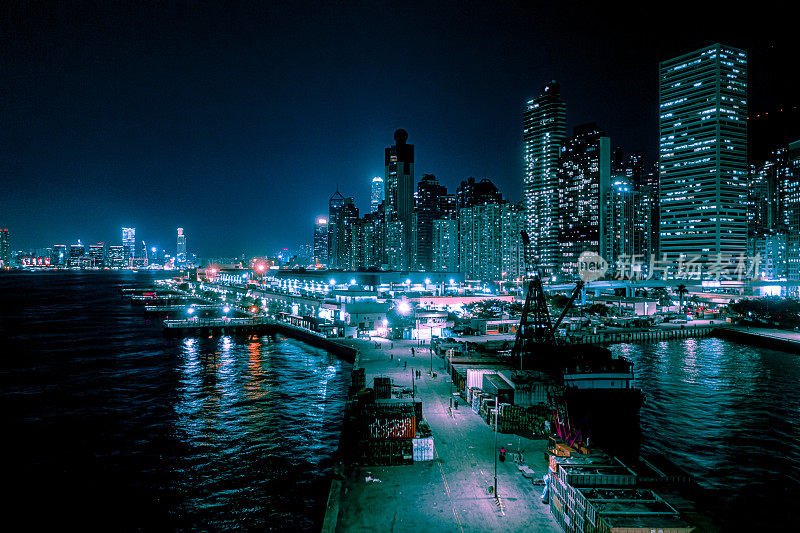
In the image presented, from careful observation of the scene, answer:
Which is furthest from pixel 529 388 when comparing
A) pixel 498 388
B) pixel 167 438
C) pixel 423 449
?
pixel 167 438

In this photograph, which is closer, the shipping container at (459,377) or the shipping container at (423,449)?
A: the shipping container at (423,449)

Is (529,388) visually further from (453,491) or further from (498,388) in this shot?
(453,491)

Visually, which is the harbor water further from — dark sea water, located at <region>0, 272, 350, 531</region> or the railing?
the railing

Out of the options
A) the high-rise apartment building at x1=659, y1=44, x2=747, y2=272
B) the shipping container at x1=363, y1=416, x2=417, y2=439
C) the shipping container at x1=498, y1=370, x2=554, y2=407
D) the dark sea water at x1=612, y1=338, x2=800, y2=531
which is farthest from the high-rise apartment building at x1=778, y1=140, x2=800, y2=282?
the shipping container at x1=363, y1=416, x2=417, y2=439

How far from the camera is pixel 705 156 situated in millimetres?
159000

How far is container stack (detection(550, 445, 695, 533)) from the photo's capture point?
49.2 feet

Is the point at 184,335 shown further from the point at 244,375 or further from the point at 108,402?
the point at 108,402

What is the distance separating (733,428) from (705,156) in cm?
15368

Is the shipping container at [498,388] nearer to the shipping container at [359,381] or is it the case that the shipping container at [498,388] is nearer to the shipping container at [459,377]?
the shipping container at [459,377]

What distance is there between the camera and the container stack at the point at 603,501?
591 inches

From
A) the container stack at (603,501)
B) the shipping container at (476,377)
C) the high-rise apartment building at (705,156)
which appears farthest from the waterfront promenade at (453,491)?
the high-rise apartment building at (705,156)

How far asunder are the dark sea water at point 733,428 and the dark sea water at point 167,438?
20.5 meters

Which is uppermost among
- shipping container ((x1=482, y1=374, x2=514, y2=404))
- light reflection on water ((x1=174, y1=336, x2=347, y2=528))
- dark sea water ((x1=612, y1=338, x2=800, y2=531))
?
shipping container ((x1=482, y1=374, x2=514, y2=404))

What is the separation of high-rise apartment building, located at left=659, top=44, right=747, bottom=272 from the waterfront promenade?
15593 centimetres
